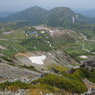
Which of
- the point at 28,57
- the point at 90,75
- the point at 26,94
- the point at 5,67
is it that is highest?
the point at 26,94

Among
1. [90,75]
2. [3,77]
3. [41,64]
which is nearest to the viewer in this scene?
[3,77]

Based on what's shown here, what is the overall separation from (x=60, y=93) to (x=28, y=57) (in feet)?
218

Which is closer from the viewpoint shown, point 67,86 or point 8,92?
point 8,92

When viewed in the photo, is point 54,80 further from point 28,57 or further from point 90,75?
point 28,57

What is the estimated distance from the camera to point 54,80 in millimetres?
29750

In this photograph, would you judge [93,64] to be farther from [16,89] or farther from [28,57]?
[16,89]

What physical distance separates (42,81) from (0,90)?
6938 mm

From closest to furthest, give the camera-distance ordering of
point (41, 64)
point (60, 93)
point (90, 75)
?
point (60, 93)
point (90, 75)
point (41, 64)

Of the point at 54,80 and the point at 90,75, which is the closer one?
the point at 54,80

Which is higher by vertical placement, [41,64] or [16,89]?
[16,89]

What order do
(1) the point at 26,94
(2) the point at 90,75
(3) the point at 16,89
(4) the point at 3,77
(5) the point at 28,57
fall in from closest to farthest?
(1) the point at 26,94, (3) the point at 16,89, (4) the point at 3,77, (2) the point at 90,75, (5) the point at 28,57

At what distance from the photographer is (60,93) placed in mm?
23547

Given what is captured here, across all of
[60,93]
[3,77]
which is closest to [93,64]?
[3,77]

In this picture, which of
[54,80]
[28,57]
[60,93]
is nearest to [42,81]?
[54,80]
